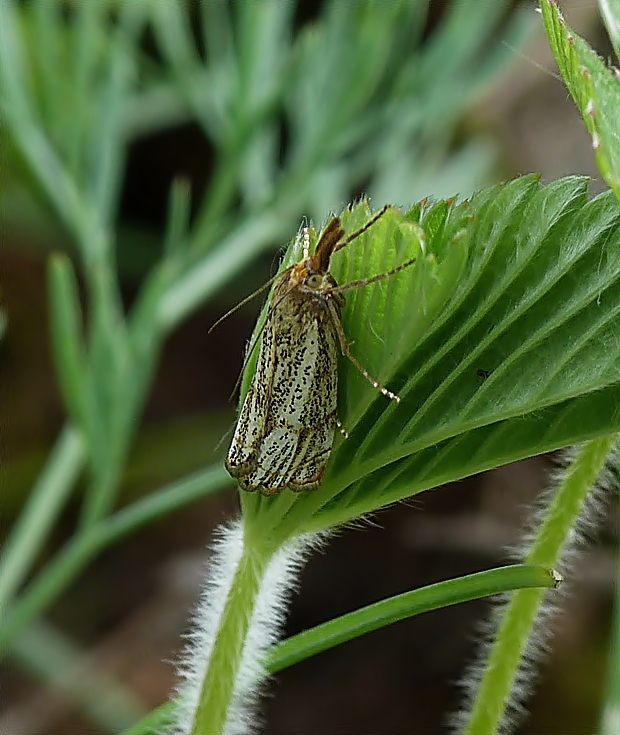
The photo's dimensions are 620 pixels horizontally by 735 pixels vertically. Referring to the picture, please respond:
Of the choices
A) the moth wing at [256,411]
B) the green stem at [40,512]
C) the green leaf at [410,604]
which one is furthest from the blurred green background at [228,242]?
the green leaf at [410,604]

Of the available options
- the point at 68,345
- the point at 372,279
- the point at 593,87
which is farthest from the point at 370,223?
the point at 68,345

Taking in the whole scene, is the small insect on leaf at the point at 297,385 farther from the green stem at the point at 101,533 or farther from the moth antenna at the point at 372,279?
the green stem at the point at 101,533

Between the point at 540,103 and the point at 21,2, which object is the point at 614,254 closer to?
the point at 21,2

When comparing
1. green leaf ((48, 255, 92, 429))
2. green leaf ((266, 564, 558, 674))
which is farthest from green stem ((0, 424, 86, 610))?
green leaf ((266, 564, 558, 674))

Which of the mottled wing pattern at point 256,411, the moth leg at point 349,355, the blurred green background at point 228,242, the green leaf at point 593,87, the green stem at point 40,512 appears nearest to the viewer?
the green leaf at point 593,87

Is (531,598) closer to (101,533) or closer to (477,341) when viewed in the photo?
(477,341)

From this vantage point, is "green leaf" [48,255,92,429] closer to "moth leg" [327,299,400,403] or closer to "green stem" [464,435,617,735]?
"moth leg" [327,299,400,403]
